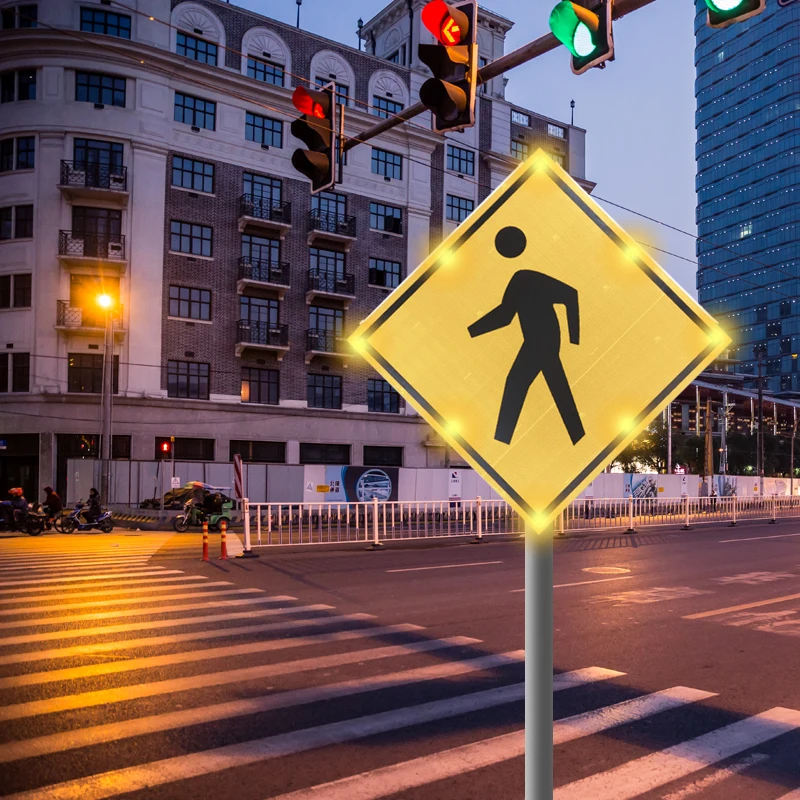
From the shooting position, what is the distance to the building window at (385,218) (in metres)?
45.7

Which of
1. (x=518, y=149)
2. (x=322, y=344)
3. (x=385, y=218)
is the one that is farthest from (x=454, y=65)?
(x=518, y=149)

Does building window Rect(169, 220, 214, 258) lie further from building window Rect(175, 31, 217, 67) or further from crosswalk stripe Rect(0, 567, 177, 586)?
crosswalk stripe Rect(0, 567, 177, 586)

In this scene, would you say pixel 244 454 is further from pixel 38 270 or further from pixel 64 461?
pixel 38 270

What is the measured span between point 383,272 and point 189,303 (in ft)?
38.1

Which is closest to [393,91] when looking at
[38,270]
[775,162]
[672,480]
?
[38,270]

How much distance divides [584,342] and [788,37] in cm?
15971

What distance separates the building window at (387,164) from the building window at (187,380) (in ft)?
49.1

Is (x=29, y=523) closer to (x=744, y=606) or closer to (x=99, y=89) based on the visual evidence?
(x=744, y=606)

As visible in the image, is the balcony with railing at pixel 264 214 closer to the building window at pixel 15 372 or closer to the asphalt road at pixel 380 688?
the building window at pixel 15 372

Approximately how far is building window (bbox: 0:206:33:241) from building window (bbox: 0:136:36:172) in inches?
72.0

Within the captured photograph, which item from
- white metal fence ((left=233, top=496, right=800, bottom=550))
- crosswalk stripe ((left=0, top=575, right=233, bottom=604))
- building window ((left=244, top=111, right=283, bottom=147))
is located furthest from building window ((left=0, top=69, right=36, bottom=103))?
crosswalk stripe ((left=0, top=575, right=233, bottom=604))

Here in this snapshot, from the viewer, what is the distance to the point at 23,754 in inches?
192

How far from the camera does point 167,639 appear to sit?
813 centimetres

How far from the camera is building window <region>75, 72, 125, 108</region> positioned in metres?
37.2
